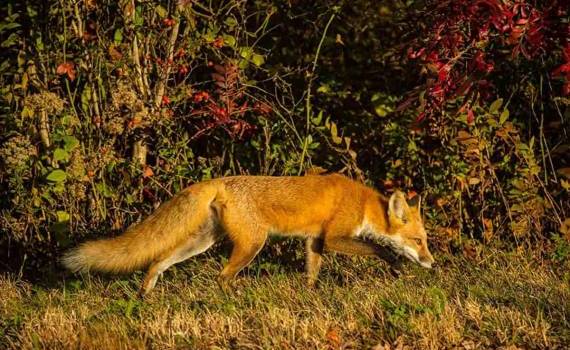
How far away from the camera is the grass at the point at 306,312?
16.7ft

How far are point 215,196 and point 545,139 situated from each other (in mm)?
3642

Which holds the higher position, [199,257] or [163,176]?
[163,176]

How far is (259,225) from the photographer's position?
A: 673 centimetres

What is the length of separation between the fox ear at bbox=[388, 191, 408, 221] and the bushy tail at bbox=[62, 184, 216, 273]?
1.74 meters

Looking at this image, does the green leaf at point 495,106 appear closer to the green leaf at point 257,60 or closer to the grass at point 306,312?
the grass at point 306,312

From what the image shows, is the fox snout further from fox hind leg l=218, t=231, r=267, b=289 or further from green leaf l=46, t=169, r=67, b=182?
green leaf l=46, t=169, r=67, b=182

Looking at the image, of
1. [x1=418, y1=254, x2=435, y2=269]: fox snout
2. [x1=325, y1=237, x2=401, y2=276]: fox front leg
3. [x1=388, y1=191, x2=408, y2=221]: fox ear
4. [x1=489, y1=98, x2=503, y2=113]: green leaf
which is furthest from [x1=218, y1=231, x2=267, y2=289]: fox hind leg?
[x1=489, y1=98, x2=503, y2=113]: green leaf

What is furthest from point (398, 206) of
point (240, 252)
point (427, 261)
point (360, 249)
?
point (240, 252)

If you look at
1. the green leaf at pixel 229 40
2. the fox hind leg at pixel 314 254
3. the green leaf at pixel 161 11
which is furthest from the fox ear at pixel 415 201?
the green leaf at pixel 161 11

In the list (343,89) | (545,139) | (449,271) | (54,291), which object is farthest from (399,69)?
(54,291)

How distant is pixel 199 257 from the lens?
311 inches

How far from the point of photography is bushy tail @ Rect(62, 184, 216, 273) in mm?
6406

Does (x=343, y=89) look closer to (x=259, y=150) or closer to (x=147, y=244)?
(x=259, y=150)

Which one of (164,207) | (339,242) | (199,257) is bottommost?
(199,257)
